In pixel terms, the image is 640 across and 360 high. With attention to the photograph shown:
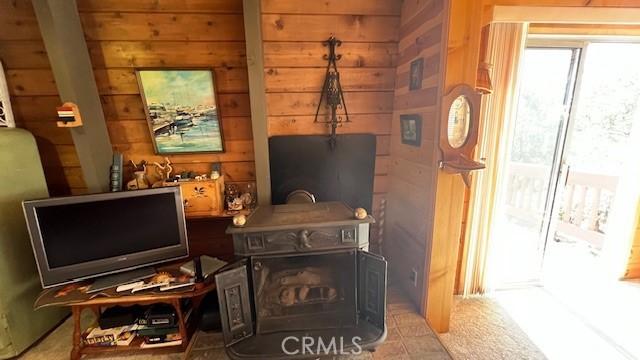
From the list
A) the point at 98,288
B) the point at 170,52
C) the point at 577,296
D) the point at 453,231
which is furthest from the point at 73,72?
the point at 577,296

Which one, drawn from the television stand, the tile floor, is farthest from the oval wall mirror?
the television stand

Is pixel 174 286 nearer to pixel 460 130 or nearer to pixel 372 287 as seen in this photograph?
pixel 372 287

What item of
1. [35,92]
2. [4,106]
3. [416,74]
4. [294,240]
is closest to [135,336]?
[294,240]

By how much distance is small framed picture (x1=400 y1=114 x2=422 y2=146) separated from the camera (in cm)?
169

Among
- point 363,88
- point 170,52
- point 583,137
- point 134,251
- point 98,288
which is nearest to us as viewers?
point 98,288

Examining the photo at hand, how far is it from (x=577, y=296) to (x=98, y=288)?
12.0 feet

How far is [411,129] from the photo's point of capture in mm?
1780

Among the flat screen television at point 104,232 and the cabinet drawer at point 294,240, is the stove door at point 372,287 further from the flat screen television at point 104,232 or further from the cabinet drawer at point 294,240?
the flat screen television at point 104,232

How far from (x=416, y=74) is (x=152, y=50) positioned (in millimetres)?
1923

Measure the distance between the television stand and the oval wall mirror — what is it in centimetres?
212

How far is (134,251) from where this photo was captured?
166 centimetres

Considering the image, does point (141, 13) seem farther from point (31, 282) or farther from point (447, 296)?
point (447, 296)

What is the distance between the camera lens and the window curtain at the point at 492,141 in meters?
1.75

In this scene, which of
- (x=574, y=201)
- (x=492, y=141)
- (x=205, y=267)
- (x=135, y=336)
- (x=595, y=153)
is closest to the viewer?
(x=135, y=336)
